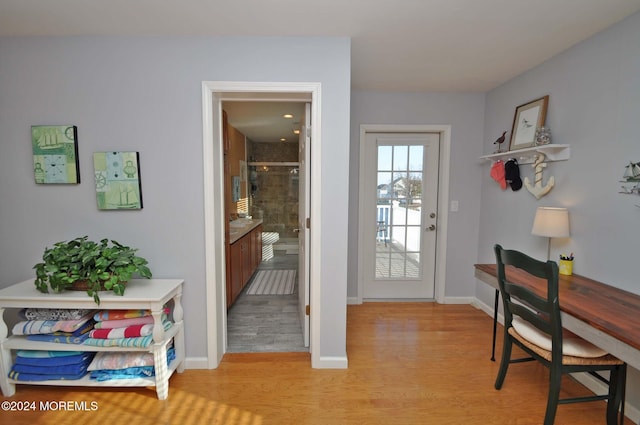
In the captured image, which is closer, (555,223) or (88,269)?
(88,269)

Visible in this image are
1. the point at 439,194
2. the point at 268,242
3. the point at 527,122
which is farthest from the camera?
the point at 268,242

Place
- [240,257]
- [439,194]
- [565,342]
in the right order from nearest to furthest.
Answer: [565,342] < [439,194] < [240,257]

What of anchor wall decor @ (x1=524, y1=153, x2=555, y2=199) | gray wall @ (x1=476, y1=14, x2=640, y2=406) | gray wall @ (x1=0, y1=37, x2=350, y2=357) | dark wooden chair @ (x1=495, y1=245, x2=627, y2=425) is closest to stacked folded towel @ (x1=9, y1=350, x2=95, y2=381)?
gray wall @ (x1=0, y1=37, x2=350, y2=357)

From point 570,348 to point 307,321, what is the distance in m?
1.70

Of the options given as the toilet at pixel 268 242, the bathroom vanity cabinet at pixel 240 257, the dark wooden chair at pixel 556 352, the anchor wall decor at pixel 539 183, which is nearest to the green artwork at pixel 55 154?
the bathroom vanity cabinet at pixel 240 257

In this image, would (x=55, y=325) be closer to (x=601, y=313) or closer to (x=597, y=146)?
(x=601, y=313)

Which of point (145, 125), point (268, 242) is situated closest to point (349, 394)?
point (145, 125)

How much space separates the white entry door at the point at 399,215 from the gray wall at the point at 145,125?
137 cm

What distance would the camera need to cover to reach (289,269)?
4785mm

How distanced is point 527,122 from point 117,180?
3300 mm

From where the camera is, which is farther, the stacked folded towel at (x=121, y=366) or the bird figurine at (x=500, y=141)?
the bird figurine at (x=500, y=141)

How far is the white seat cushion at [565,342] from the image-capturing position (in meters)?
1.52

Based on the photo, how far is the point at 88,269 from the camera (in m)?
1.77

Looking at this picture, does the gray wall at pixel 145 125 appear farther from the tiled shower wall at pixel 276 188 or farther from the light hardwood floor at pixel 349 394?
the tiled shower wall at pixel 276 188
